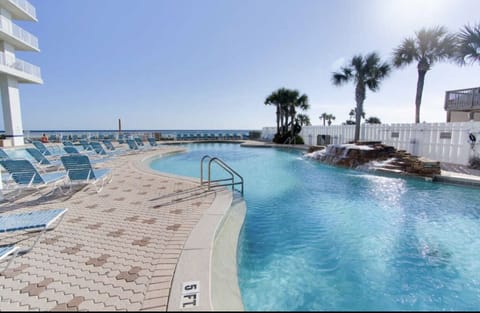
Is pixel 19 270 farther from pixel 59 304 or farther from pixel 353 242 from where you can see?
pixel 353 242

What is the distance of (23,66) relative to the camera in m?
16.1

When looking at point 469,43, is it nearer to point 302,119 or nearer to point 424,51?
point 424,51

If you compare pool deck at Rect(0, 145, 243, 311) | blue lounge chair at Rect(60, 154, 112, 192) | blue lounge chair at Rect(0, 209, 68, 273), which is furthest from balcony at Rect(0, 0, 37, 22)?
blue lounge chair at Rect(0, 209, 68, 273)

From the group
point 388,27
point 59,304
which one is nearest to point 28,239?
point 59,304

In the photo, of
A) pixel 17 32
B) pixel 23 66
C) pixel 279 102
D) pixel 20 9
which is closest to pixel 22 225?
pixel 23 66

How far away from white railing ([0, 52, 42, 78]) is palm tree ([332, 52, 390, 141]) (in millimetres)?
23045

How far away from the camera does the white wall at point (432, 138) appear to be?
9.44 m

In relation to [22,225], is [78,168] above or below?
above

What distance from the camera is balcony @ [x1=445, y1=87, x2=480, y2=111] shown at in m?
14.1

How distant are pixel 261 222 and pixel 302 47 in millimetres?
10391

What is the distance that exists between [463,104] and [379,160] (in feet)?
34.3

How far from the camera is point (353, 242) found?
3.55 m

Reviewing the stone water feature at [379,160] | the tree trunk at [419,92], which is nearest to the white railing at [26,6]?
the stone water feature at [379,160]

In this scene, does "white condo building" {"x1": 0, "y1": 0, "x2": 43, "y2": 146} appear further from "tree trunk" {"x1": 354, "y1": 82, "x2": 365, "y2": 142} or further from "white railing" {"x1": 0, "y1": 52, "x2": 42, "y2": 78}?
"tree trunk" {"x1": 354, "y1": 82, "x2": 365, "y2": 142}
